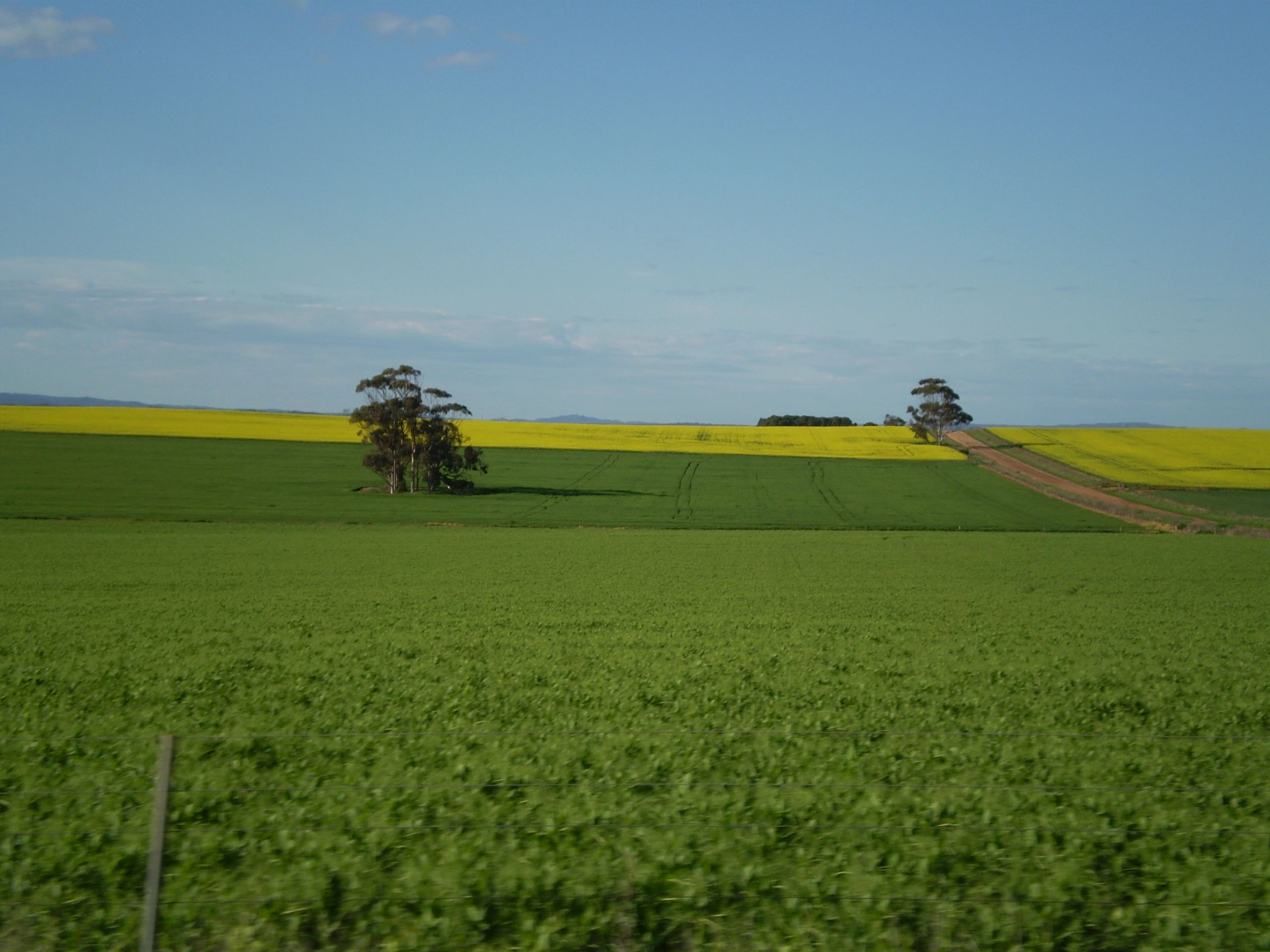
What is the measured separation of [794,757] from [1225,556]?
39155 millimetres

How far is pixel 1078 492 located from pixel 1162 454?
97.7 ft

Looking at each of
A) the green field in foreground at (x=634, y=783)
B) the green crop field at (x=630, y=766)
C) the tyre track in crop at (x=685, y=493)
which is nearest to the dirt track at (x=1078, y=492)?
the tyre track in crop at (x=685, y=493)

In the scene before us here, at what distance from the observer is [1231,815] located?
A: 791cm

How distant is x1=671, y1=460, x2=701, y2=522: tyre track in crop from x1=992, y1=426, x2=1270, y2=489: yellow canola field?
3711 cm

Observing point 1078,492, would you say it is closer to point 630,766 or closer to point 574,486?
point 574,486

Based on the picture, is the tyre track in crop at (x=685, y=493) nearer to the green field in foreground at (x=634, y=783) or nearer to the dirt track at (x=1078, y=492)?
the dirt track at (x=1078, y=492)

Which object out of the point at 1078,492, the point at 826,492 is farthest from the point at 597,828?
the point at 1078,492

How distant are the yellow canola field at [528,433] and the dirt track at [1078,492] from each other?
16.7 feet

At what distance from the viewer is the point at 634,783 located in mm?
8109

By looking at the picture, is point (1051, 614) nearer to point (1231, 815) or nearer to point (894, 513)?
point (1231, 815)

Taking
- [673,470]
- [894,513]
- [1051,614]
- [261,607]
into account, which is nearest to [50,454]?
[673,470]

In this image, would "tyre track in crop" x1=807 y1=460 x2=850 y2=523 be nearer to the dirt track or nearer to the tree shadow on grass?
the tree shadow on grass

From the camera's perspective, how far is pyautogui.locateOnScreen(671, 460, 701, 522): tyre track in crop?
5647 cm

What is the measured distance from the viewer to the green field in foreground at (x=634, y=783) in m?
5.81
